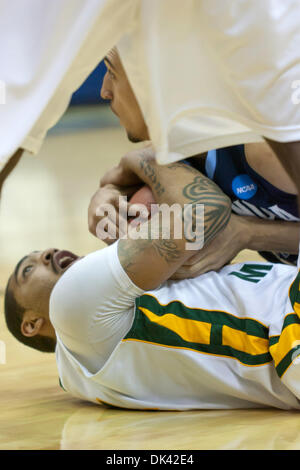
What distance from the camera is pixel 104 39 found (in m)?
1.45

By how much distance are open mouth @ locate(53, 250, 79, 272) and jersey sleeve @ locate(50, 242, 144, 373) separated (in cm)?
45

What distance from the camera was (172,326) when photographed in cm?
193

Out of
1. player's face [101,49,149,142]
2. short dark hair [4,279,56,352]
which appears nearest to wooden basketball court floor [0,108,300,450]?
short dark hair [4,279,56,352]

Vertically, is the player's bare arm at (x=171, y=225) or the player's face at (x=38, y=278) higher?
the player's bare arm at (x=171, y=225)

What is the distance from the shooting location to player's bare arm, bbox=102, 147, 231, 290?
76.2 inches

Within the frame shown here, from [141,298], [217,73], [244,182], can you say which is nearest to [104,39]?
[217,73]

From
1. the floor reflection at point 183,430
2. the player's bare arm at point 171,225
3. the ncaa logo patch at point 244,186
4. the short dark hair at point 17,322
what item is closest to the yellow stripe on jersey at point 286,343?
the floor reflection at point 183,430

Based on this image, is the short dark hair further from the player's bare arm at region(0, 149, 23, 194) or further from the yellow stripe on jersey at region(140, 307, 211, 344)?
the player's bare arm at region(0, 149, 23, 194)

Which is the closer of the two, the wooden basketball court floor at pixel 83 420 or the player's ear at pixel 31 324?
the wooden basketball court floor at pixel 83 420

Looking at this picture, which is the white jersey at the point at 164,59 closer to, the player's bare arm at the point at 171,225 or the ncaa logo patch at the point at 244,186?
the player's bare arm at the point at 171,225

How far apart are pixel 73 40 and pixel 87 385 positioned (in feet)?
3.40

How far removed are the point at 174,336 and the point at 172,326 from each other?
28 millimetres

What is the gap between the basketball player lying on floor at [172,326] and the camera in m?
1.88

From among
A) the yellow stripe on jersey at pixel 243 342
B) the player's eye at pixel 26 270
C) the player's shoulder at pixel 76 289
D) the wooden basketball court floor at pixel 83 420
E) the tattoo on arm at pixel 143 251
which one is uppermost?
the tattoo on arm at pixel 143 251
